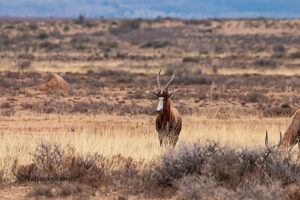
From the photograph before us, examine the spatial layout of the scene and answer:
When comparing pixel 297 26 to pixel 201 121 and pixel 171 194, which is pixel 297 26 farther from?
pixel 171 194

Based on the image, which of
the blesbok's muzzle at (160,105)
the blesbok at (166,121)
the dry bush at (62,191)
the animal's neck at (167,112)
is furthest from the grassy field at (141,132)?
the blesbok's muzzle at (160,105)

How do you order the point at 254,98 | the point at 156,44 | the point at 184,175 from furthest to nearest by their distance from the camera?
the point at 156,44 → the point at 254,98 → the point at 184,175

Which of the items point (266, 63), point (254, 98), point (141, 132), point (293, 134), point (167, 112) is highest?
point (266, 63)

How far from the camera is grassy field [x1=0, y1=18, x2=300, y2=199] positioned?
850cm

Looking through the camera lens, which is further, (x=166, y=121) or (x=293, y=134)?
(x=166, y=121)

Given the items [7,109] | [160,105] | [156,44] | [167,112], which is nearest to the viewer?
[160,105]

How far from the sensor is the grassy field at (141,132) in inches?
335

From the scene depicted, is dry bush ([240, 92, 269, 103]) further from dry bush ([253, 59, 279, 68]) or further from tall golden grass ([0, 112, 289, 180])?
dry bush ([253, 59, 279, 68])

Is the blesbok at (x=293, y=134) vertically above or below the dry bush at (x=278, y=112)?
above

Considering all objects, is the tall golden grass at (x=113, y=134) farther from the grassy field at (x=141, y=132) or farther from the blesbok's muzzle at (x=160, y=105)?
the blesbok's muzzle at (x=160, y=105)

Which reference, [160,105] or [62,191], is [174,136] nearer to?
[160,105]

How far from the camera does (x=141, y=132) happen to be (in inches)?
574

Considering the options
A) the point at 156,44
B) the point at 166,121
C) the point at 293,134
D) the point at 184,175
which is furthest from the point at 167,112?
the point at 156,44

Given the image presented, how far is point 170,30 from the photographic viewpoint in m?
87.2
